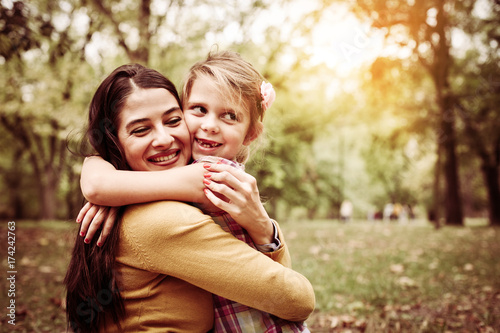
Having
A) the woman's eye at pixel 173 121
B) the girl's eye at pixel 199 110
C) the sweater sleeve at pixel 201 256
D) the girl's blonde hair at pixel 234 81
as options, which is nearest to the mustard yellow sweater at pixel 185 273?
the sweater sleeve at pixel 201 256

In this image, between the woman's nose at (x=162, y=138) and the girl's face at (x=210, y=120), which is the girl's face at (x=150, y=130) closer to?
the woman's nose at (x=162, y=138)

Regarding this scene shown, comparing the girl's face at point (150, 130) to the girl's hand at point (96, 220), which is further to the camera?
the girl's face at point (150, 130)

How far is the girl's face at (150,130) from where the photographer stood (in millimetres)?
1943

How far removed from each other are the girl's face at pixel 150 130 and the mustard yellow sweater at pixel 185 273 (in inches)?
13.1

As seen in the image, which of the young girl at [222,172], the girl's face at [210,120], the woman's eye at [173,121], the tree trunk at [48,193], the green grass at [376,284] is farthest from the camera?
the tree trunk at [48,193]

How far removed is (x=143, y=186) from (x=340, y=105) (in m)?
16.2

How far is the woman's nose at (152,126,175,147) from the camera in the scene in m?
1.93

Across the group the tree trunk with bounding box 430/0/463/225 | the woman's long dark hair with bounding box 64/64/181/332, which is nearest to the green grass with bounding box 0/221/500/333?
the woman's long dark hair with bounding box 64/64/181/332

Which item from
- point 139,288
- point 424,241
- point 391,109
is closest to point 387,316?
point 139,288

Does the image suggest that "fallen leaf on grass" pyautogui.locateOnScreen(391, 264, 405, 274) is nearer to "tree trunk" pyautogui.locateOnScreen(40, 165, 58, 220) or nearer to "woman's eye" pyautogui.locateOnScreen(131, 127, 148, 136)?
"woman's eye" pyautogui.locateOnScreen(131, 127, 148, 136)

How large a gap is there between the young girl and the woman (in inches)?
3.2

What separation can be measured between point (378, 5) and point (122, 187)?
20.9ft

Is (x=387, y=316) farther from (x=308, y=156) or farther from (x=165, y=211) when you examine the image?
(x=308, y=156)

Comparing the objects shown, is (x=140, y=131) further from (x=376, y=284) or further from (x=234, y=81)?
(x=376, y=284)
